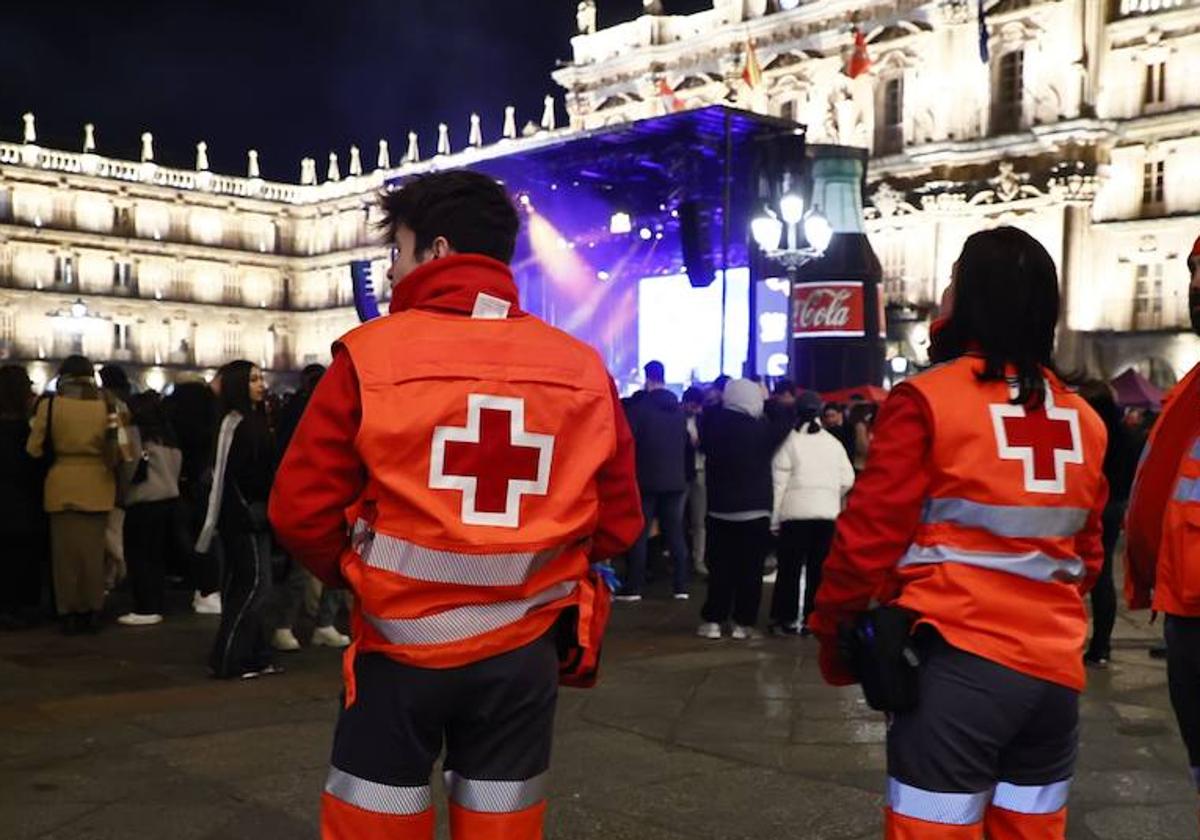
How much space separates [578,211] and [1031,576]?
2214 cm

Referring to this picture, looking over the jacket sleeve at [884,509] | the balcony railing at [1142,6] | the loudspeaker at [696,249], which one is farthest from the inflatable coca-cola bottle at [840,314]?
the jacket sleeve at [884,509]

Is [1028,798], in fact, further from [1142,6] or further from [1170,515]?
[1142,6]

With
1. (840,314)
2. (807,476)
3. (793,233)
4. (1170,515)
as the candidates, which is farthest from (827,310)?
(1170,515)

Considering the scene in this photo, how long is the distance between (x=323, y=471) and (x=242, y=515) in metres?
4.35

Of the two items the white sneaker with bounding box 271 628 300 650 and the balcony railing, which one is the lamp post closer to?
the white sneaker with bounding box 271 628 300 650

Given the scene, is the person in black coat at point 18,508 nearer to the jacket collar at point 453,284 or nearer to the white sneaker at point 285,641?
the white sneaker at point 285,641

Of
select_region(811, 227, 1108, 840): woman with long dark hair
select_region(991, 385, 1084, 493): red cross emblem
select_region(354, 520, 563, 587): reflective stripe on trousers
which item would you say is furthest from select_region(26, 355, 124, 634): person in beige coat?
select_region(991, 385, 1084, 493): red cross emblem

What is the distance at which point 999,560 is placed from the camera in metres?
2.54

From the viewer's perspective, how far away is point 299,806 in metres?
4.25

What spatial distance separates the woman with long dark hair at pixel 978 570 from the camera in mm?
2480

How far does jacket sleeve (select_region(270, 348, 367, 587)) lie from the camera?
2.27 m

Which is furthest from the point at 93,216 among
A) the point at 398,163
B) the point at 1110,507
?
the point at 1110,507

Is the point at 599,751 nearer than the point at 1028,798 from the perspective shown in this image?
No

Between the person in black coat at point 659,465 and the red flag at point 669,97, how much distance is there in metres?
27.0
